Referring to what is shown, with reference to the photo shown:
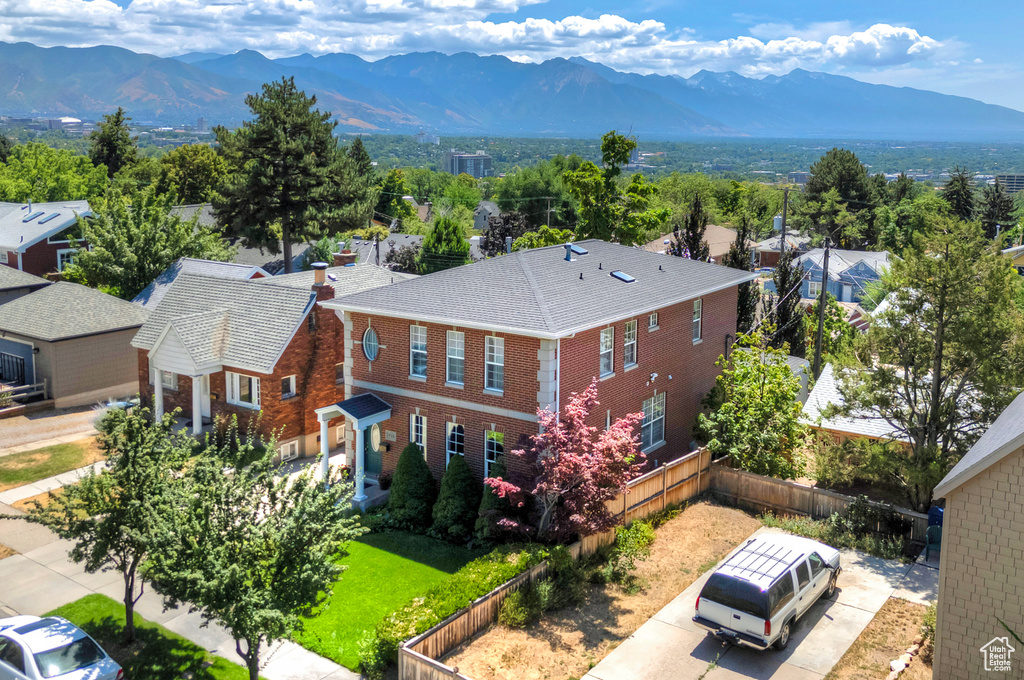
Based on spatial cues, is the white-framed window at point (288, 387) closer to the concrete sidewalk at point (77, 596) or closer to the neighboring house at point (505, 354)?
the neighboring house at point (505, 354)

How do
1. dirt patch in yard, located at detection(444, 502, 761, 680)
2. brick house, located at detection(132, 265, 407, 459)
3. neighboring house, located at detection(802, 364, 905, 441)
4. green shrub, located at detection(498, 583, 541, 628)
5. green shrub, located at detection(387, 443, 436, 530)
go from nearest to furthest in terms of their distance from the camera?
dirt patch in yard, located at detection(444, 502, 761, 680) → green shrub, located at detection(498, 583, 541, 628) → green shrub, located at detection(387, 443, 436, 530) → neighboring house, located at detection(802, 364, 905, 441) → brick house, located at detection(132, 265, 407, 459)

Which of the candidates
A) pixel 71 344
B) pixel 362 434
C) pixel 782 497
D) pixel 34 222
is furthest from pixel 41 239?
pixel 782 497

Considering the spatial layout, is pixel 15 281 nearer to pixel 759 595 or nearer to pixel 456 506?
pixel 456 506

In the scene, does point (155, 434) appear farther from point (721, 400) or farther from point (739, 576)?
point (721, 400)

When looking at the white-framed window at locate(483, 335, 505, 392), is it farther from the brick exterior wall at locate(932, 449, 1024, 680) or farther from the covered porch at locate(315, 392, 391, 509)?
the brick exterior wall at locate(932, 449, 1024, 680)

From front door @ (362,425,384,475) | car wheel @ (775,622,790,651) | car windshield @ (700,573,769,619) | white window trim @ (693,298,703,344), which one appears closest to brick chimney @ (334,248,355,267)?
front door @ (362,425,384,475)

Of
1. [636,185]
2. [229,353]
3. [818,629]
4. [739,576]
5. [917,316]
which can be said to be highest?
[636,185]

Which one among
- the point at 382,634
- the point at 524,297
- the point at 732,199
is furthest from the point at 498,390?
the point at 732,199
